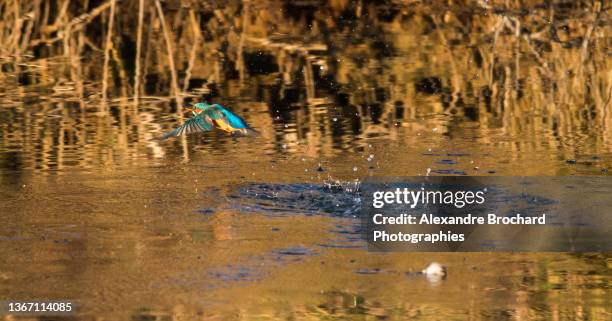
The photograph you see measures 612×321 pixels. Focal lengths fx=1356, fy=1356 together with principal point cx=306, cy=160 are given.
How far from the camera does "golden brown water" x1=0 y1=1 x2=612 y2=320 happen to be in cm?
510

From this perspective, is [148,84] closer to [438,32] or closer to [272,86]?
[272,86]

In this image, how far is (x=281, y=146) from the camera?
24.7 ft

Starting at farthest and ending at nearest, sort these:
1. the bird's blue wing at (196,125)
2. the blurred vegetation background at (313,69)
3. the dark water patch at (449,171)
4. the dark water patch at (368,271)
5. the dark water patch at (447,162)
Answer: the blurred vegetation background at (313,69)
the dark water patch at (447,162)
the dark water patch at (449,171)
the bird's blue wing at (196,125)
the dark water patch at (368,271)

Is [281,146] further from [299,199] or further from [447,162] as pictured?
[299,199]

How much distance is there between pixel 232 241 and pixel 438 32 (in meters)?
5.98

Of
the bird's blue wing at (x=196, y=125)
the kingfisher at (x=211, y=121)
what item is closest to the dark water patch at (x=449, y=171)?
the kingfisher at (x=211, y=121)

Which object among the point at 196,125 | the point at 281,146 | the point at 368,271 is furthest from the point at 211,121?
the point at 368,271

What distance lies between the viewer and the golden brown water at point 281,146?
5098 millimetres

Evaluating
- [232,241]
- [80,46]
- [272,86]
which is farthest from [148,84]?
[232,241]

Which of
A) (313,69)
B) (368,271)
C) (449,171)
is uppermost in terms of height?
(313,69)

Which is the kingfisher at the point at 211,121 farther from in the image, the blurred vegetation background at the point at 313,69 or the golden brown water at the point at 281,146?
the blurred vegetation background at the point at 313,69

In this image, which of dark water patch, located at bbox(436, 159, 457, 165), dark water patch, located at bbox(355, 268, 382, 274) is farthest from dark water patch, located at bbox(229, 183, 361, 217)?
dark water patch, located at bbox(355, 268, 382, 274)

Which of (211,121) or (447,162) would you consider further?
(447,162)

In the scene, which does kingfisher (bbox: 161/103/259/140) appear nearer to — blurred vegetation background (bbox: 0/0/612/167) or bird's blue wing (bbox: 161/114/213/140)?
bird's blue wing (bbox: 161/114/213/140)
